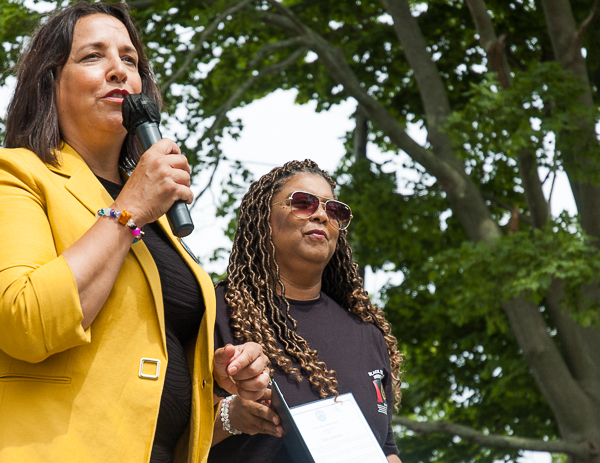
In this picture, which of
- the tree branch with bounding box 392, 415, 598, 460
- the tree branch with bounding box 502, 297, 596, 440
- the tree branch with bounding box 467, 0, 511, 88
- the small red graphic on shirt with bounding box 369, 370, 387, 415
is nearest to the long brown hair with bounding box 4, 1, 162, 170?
the small red graphic on shirt with bounding box 369, 370, 387, 415

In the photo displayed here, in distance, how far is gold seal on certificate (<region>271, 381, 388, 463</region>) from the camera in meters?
2.20

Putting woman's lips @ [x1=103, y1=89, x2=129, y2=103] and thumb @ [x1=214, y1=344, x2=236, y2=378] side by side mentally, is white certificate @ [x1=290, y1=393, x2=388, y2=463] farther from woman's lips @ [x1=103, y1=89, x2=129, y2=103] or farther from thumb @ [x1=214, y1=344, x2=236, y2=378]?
woman's lips @ [x1=103, y1=89, x2=129, y2=103]

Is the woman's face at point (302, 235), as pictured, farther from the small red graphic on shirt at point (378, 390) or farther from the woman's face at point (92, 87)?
the woman's face at point (92, 87)

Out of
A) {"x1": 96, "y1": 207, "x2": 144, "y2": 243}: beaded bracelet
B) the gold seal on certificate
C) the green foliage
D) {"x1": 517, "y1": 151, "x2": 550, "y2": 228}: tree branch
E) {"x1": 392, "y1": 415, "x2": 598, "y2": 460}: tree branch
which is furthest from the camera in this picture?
{"x1": 517, "y1": 151, "x2": 550, "y2": 228}: tree branch

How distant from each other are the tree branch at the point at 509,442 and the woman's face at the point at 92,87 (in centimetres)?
669

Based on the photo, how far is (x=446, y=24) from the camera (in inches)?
411

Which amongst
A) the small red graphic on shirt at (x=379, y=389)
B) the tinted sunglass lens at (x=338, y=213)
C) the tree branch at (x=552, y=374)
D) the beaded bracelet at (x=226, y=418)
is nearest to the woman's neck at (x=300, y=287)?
the tinted sunglass lens at (x=338, y=213)

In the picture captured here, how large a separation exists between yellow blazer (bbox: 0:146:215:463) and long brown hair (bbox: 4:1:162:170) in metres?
0.12

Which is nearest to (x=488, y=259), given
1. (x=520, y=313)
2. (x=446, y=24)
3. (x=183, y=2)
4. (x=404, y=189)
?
(x=520, y=313)

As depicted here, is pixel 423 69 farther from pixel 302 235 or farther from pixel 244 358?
pixel 244 358

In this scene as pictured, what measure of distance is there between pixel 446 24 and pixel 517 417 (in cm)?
598

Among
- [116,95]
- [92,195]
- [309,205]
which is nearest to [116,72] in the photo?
[116,95]

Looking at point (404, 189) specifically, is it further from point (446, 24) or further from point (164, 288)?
point (164, 288)

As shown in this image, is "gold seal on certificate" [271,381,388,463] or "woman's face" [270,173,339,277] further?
"woman's face" [270,173,339,277]
